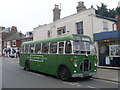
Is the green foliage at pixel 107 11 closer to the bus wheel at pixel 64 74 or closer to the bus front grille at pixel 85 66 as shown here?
the bus front grille at pixel 85 66

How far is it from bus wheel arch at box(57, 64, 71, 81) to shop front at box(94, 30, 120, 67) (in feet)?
→ 22.8

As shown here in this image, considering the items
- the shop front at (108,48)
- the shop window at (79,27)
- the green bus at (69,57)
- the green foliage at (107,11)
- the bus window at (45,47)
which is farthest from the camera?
the green foliage at (107,11)

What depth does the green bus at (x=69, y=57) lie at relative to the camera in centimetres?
978

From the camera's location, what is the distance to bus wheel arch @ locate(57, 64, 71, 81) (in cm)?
985

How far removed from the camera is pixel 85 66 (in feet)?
33.4

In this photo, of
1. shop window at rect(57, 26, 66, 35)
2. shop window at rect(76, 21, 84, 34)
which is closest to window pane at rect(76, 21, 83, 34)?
shop window at rect(76, 21, 84, 34)

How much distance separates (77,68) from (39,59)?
4.49 meters

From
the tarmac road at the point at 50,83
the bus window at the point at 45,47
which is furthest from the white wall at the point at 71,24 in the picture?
the tarmac road at the point at 50,83

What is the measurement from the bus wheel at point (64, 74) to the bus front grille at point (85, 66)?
3.04 ft

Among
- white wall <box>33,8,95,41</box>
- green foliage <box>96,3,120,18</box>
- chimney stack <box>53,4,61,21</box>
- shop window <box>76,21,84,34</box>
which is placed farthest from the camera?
green foliage <box>96,3,120,18</box>

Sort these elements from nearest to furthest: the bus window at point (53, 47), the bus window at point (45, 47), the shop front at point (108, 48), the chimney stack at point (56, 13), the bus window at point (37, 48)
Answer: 1. the bus window at point (53, 47)
2. the bus window at point (45, 47)
3. the bus window at point (37, 48)
4. the shop front at point (108, 48)
5. the chimney stack at point (56, 13)

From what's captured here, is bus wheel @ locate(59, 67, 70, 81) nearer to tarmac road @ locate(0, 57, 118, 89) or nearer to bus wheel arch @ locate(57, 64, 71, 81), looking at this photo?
bus wheel arch @ locate(57, 64, 71, 81)

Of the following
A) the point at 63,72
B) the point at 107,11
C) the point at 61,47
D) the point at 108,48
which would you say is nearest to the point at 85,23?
the point at 108,48

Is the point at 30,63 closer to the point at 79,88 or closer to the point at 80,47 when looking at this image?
the point at 80,47
